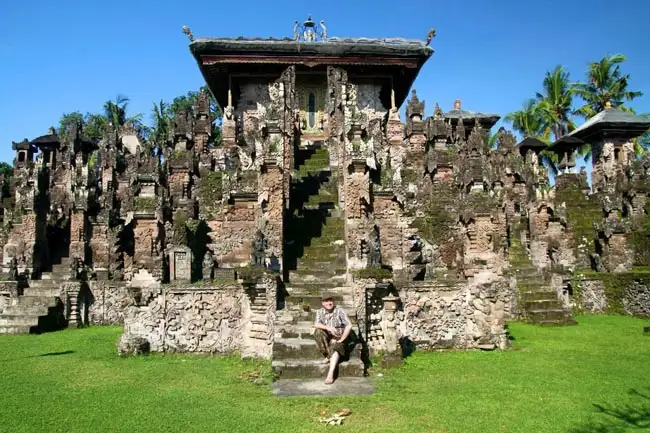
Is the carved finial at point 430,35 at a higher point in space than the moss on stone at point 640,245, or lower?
higher

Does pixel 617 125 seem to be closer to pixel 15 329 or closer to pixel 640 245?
pixel 640 245

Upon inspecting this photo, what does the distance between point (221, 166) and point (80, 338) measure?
881cm

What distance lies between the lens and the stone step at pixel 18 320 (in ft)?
52.8

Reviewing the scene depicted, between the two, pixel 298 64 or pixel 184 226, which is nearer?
pixel 184 226

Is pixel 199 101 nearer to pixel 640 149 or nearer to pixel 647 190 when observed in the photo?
pixel 647 190

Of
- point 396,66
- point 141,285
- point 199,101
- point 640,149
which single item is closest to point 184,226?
point 141,285

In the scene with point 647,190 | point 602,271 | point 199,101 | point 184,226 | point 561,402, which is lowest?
point 561,402

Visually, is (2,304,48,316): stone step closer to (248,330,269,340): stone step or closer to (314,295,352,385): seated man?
(248,330,269,340): stone step

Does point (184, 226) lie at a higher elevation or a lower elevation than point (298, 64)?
lower

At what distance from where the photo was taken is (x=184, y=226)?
15.4m

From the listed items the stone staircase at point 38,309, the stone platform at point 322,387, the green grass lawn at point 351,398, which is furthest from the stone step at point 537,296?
the stone staircase at point 38,309

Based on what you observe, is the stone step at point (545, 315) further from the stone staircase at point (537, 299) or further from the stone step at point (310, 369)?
the stone step at point (310, 369)

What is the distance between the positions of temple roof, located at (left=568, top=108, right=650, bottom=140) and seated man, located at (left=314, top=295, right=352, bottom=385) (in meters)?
30.0

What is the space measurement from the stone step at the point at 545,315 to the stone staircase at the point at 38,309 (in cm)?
1439
